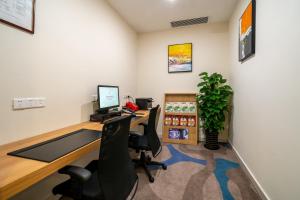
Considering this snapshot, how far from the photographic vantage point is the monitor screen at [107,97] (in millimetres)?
2152

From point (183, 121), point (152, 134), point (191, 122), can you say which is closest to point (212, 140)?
point (191, 122)

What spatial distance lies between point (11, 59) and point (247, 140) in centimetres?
283

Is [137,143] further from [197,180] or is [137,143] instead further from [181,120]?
[181,120]

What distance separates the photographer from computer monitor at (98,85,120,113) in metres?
2.15

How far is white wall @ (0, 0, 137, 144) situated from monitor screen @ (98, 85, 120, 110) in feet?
0.71

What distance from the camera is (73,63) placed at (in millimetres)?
1979

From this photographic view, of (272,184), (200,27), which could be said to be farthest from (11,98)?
(200,27)

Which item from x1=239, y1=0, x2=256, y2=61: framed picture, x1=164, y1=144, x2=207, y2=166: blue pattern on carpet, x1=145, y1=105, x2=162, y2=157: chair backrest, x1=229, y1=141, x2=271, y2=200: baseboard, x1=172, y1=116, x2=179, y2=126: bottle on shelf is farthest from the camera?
x1=172, y1=116, x2=179, y2=126: bottle on shelf

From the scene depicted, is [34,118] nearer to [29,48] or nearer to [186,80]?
[29,48]

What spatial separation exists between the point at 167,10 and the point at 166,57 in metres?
1.10

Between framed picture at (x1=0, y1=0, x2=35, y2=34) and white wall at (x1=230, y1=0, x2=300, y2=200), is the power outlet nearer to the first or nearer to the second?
framed picture at (x1=0, y1=0, x2=35, y2=34)

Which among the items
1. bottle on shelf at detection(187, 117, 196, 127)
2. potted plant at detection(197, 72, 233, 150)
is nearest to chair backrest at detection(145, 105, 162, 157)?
potted plant at detection(197, 72, 233, 150)

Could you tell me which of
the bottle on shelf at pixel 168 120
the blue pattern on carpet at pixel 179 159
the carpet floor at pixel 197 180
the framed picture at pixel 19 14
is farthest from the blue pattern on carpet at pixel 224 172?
the framed picture at pixel 19 14

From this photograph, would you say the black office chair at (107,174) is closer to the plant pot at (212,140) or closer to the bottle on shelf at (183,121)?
the plant pot at (212,140)
